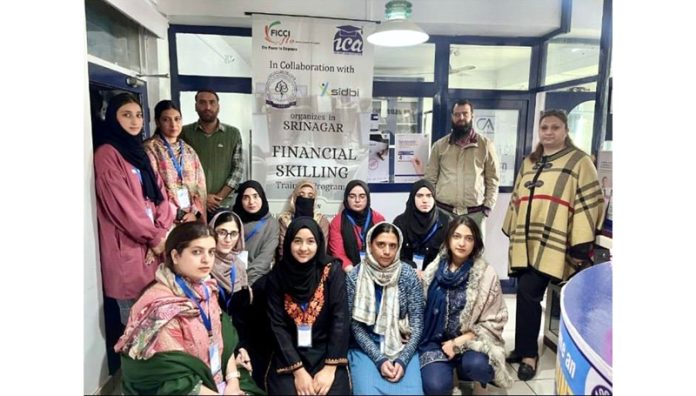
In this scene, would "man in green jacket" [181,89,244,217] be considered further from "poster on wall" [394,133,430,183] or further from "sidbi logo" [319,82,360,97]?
"poster on wall" [394,133,430,183]

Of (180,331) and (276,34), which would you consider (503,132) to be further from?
(180,331)

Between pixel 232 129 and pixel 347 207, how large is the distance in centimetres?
37

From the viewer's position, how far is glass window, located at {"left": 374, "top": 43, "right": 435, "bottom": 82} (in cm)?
94

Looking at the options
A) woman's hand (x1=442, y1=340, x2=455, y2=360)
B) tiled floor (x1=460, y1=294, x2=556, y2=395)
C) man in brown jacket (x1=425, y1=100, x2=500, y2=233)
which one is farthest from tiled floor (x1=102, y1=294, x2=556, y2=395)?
man in brown jacket (x1=425, y1=100, x2=500, y2=233)

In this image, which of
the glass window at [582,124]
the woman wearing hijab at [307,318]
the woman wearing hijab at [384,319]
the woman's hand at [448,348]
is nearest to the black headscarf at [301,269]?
the woman wearing hijab at [307,318]

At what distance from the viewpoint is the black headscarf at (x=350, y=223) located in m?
1.04

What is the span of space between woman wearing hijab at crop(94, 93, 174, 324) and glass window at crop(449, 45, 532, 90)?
736 mm

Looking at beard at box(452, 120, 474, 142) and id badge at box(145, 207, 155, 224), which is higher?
beard at box(452, 120, 474, 142)

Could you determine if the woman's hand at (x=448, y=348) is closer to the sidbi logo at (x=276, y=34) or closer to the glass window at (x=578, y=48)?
the glass window at (x=578, y=48)

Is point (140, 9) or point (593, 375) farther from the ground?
point (140, 9)

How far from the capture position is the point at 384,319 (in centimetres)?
122
